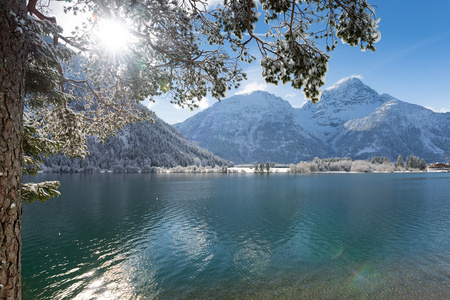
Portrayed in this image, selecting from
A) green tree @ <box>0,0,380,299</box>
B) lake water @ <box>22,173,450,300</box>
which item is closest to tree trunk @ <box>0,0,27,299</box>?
green tree @ <box>0,0,380,299</box>

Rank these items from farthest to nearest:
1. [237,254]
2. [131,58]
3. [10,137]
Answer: [237,254]
[131,58]
[10,137]

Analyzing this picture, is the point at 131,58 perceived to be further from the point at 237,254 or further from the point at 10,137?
the point at 237,254

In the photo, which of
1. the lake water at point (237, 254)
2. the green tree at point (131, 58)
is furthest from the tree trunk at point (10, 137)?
the lake water at point (237, 254)

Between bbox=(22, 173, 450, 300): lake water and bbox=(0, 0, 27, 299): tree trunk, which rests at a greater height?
bbox=(0, 0, 27, 299): tree trunk

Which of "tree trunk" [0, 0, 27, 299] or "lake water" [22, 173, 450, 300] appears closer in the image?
"tree trunk" [0, 0, 27, 299]

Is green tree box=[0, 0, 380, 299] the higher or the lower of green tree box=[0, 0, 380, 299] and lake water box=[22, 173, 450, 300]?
the higher

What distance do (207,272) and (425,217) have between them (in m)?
39.2

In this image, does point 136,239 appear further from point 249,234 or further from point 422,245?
point 422,245

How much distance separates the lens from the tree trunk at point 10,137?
4.84 metres

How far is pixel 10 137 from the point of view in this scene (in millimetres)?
5031

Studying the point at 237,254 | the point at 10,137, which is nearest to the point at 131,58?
the point at 10,137

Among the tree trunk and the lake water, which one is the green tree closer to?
the tree trunk

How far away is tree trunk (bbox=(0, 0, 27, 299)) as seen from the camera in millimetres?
4844

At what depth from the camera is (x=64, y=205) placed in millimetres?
50875
